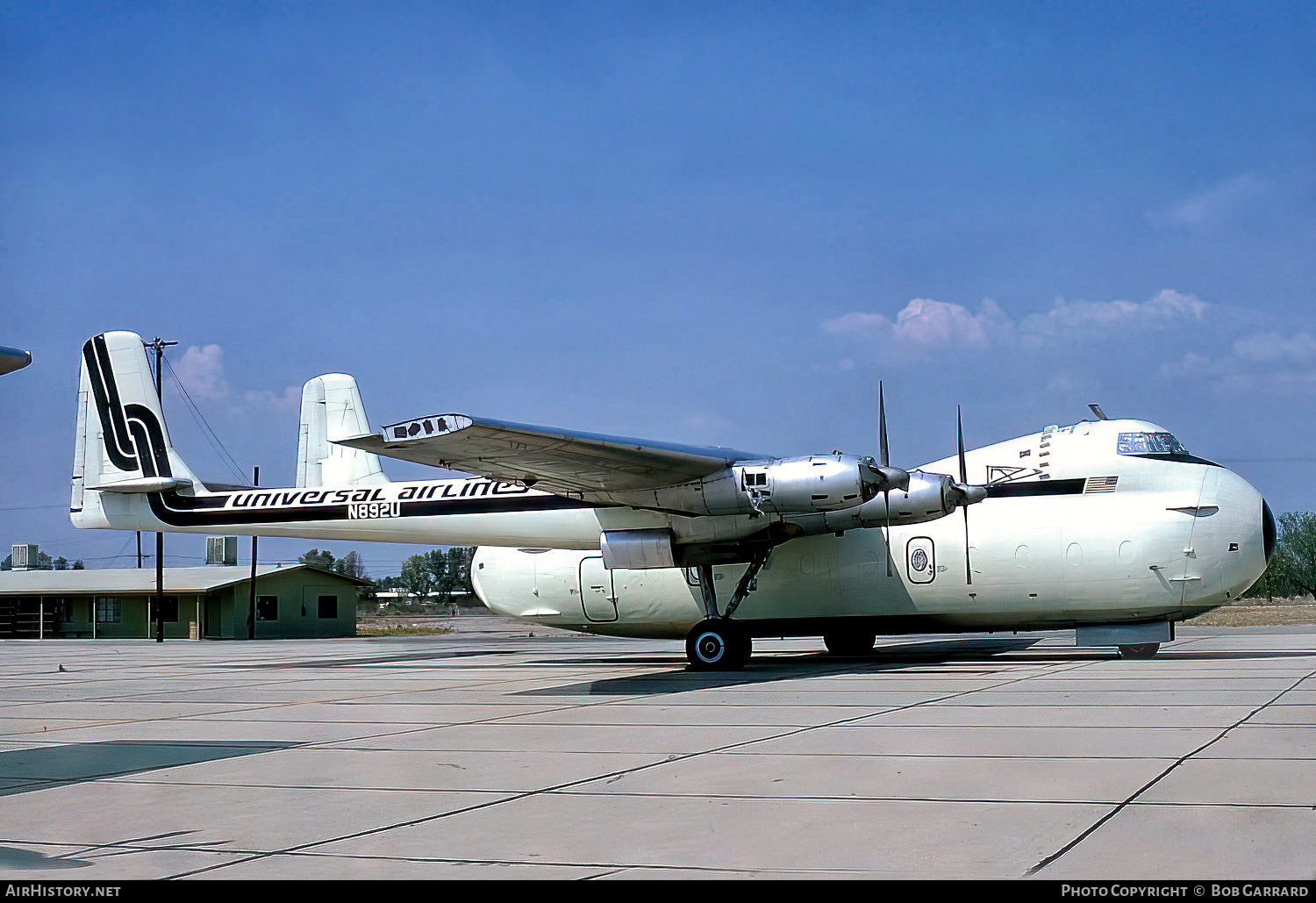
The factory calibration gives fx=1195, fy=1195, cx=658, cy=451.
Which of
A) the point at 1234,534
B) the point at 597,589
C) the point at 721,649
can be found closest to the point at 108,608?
the point at 597,589

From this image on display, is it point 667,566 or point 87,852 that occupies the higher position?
point 667,566

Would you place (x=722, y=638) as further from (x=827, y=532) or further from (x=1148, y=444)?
(x=1148, y=444)

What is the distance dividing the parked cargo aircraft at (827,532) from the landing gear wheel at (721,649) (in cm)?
3

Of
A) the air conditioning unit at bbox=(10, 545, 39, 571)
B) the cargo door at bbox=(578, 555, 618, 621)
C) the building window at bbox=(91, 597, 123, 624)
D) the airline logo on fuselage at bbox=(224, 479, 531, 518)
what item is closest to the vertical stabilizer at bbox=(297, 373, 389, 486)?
the airline logo on fuselage at bbox=(224, 479, 531, 518)

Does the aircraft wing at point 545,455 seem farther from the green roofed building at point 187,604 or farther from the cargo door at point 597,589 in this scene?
the green roofed building at point 187,604

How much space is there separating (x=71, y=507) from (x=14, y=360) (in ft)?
78.6

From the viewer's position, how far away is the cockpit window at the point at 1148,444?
2075cm

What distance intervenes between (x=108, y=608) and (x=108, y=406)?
36.1m

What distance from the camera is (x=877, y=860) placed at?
19.2 feet

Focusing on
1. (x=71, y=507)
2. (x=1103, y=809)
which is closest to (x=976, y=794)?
(x=1103, y=809)

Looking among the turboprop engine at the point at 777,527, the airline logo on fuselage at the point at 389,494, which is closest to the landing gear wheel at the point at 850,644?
the turboprop engine at the point at 777,527

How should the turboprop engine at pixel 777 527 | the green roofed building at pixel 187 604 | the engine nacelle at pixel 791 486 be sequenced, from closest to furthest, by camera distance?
the engine nacelle at pixel 791 486
the turboprop engine at pixel 777 527
the green roofed building at pixel 187 604

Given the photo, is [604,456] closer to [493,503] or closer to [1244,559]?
[493,503]

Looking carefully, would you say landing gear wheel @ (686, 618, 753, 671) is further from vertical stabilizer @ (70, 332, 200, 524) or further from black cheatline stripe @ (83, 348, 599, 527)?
vertical stabilizer @ (70, 332, 200, 524)
